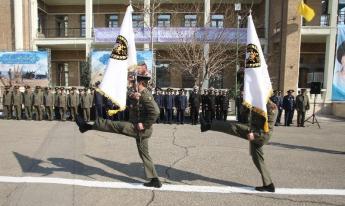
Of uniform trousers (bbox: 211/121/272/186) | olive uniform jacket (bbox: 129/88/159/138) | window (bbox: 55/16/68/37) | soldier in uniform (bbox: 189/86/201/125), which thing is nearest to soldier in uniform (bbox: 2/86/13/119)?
soldier in uniform (bbox: 189/86/201/125)

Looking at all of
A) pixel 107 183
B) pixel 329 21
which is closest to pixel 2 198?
pixel 107 183

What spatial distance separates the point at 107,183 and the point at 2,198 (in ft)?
5.51

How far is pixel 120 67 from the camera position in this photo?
20.1ft

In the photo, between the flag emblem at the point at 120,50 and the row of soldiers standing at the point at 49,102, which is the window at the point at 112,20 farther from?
the flag emblem at the point at 120,50

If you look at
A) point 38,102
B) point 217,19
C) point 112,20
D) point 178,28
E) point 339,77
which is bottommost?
point 38,102

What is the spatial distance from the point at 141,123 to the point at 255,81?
6.97 feet

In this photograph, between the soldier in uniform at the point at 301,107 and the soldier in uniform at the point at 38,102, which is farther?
the soldier in uniform at the point at 38,102

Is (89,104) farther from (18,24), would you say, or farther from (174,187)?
(18,24)

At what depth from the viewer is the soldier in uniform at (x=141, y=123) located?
5.69 meters

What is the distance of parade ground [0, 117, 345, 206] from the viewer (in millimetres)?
5301

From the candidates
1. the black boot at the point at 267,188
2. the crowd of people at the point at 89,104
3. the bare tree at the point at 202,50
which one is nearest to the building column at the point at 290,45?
the bare tree at the point at 202,50

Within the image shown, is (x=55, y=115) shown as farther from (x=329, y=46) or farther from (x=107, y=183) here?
(x=329, y=46)

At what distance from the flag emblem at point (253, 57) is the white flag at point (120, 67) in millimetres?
2066

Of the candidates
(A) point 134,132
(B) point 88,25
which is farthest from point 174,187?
(B) point 88,25
